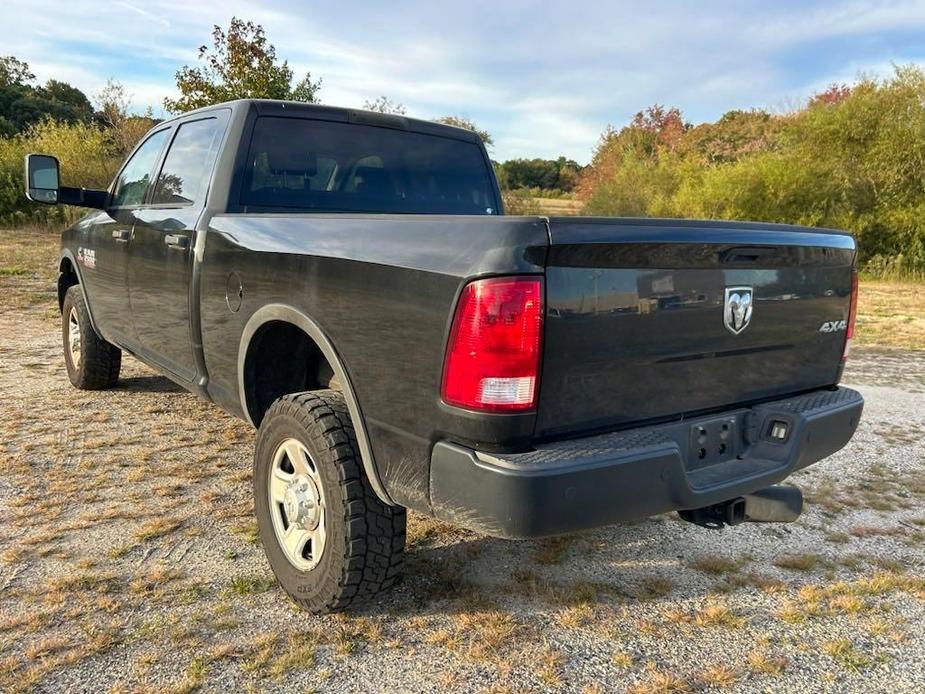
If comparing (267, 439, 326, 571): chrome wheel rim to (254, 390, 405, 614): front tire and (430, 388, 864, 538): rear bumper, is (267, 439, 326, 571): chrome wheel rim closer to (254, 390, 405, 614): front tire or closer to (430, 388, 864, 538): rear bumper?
(254, 390, 405, 614): front tire

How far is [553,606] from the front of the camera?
2666 mm

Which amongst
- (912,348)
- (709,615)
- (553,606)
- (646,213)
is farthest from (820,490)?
(646,213)

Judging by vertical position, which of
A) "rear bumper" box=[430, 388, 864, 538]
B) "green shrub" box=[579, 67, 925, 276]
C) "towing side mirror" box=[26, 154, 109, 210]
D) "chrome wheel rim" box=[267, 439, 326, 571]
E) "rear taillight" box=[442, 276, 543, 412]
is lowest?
"chrome wheel rim" box=[267, 439, 326, 571]

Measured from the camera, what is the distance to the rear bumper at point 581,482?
6.11 feet

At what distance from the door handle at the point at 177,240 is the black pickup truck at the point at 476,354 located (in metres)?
0.02

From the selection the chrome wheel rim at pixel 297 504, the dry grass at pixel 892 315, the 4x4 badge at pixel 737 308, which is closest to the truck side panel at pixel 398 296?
the chrome wheel rim at pixel 297 504

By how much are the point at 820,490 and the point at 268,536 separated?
3094 mm

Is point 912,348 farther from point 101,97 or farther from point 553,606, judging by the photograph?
point 101,97

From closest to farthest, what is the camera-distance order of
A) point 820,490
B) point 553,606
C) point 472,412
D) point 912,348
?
1. point 472,412
2. point 553,606
3. point 820,490
4. point 912,348

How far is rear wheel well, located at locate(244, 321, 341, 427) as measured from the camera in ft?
9.43

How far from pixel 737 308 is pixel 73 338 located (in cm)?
500

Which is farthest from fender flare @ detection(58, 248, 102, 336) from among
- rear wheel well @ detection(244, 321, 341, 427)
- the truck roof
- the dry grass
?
the dry grass

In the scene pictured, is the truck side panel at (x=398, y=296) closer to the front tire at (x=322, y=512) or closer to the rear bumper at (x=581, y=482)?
the rear bumper at (x=581, y=482)

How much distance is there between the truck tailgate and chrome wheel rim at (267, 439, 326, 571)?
989 millimetres
